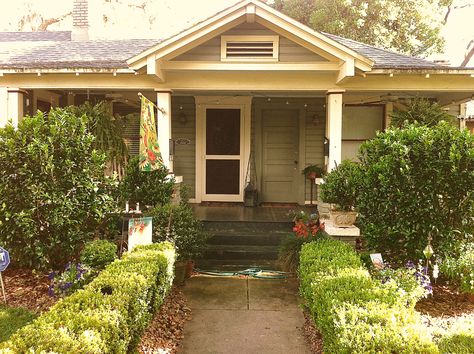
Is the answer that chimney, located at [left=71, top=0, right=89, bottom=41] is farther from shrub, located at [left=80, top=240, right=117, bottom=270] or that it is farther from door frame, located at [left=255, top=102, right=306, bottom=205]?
shrub, located at [left=80, top=240, right=117, bottom=270]

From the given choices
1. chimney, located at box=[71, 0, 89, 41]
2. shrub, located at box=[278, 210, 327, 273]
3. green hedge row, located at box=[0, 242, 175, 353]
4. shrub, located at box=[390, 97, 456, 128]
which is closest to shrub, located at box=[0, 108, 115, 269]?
green hedge row, located at box=[0, 242, 175, 353]

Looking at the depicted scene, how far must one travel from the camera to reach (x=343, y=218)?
260 inches

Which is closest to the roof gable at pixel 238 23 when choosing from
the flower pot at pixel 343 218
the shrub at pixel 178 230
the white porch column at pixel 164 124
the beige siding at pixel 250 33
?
the beige siding at pixel 250 33

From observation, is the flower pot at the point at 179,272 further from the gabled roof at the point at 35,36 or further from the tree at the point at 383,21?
the tree at the point at 383,21

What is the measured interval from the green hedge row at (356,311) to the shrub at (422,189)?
940 millimetres

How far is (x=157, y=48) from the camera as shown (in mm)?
7016

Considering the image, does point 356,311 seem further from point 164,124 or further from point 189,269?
point 164,124

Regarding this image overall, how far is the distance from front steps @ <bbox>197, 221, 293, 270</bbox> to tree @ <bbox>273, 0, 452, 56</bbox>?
12.7 m

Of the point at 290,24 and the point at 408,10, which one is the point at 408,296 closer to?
the point at 290,24

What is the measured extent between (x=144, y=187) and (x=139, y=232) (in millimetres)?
1322

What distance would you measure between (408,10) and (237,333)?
17.7 m

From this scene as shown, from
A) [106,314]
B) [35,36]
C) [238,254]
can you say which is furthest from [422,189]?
[35,36]

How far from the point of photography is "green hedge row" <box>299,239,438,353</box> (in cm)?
287

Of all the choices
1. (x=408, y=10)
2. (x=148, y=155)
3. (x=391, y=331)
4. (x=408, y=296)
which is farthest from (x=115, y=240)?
(x=408, y=10)
